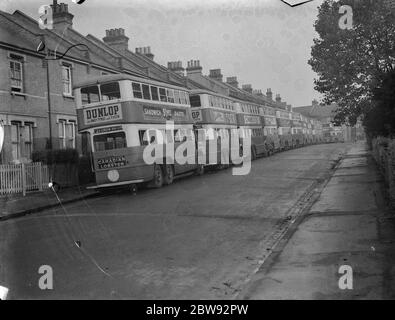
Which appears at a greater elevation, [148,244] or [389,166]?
[389,166]

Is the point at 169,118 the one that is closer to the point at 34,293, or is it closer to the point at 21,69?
the point at 21,69

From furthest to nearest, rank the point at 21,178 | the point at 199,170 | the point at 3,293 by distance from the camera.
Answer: the point at 199,170
the point at 21,178
the point at 3,293

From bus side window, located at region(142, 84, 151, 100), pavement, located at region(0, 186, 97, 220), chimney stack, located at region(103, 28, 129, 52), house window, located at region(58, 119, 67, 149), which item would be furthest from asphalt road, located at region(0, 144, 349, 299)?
chimney stack, located at region(103, 28, 129, 52)

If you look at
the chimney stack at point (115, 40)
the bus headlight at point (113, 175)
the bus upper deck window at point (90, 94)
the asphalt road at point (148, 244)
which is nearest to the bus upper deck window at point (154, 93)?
the bus upper deck window at point (90, 94)

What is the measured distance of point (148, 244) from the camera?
27.0 ft

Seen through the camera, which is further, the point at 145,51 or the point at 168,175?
the point at 145,51

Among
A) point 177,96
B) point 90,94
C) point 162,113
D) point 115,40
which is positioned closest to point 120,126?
point 90,94

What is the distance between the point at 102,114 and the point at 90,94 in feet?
3.30

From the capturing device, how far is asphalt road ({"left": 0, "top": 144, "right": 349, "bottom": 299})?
5852mm

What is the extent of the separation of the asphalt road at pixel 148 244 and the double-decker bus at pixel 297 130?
43859mm

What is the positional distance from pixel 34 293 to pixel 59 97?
64.2ft

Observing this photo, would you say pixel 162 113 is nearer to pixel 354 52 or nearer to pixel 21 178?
pixel 21 178

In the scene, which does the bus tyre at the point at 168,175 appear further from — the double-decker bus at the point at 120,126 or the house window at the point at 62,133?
the house window at the point at 62,133

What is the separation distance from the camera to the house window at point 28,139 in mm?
21344
